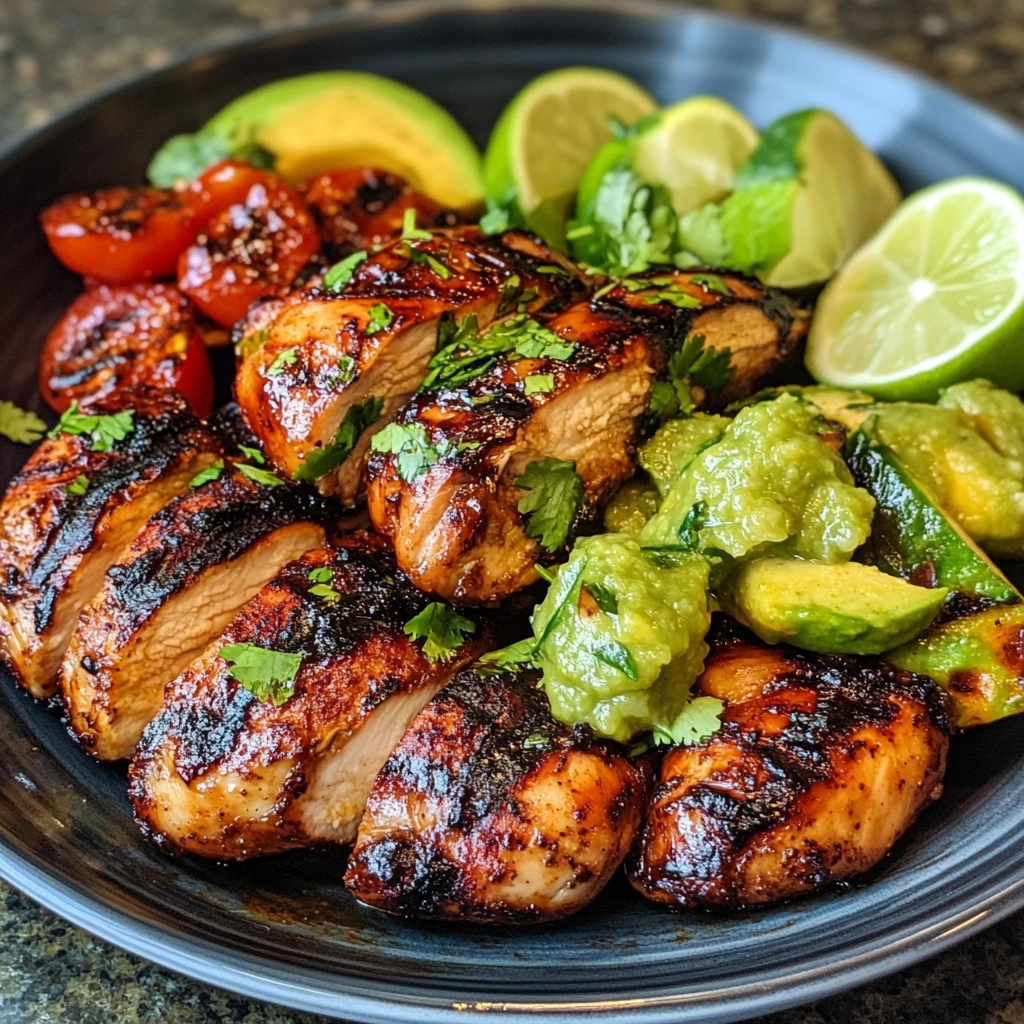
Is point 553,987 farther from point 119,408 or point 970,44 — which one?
point 970,44

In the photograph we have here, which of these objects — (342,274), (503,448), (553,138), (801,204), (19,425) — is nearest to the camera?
(503,448)

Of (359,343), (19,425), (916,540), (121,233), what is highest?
(359,343)

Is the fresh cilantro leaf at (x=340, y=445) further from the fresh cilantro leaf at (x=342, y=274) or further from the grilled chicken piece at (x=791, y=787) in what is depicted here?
the grilled chicken piece at (x=791, y=787)

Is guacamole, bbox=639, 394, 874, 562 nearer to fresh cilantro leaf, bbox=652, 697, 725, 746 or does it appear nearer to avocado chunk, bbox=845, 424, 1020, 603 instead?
avocado chunk, bbox=845, 424, 1020, 603

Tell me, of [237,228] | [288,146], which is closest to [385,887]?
[237,228]

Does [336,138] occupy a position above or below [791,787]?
above

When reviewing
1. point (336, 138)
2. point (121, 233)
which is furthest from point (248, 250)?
point (336, 138)

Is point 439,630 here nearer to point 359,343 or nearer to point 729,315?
point 359,343

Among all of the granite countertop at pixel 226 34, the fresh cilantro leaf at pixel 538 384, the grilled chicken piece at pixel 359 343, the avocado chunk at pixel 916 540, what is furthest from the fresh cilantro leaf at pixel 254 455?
the granite countertop at pixel 226 34
